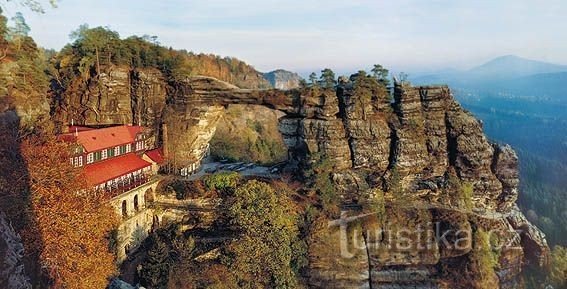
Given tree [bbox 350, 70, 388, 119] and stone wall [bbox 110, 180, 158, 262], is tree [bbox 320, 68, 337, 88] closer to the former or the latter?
tree [bbox 350, 70, 388, 119]

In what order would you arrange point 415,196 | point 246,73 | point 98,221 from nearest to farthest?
point 98,221 → point 415,196 → point 246,73

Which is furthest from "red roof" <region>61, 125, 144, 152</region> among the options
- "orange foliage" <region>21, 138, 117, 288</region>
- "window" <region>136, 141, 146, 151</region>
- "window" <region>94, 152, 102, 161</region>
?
"orange foliage" <region>21, 138, 117, 288</region>

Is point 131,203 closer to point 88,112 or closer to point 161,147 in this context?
point 161,147

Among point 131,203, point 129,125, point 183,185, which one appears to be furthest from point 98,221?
point 129,125

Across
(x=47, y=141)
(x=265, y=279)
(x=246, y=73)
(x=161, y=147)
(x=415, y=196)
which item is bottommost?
(x=265, y=279)

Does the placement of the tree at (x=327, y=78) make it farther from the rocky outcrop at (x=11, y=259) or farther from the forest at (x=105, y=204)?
the rocky outcrop at (x=11, y=259)
